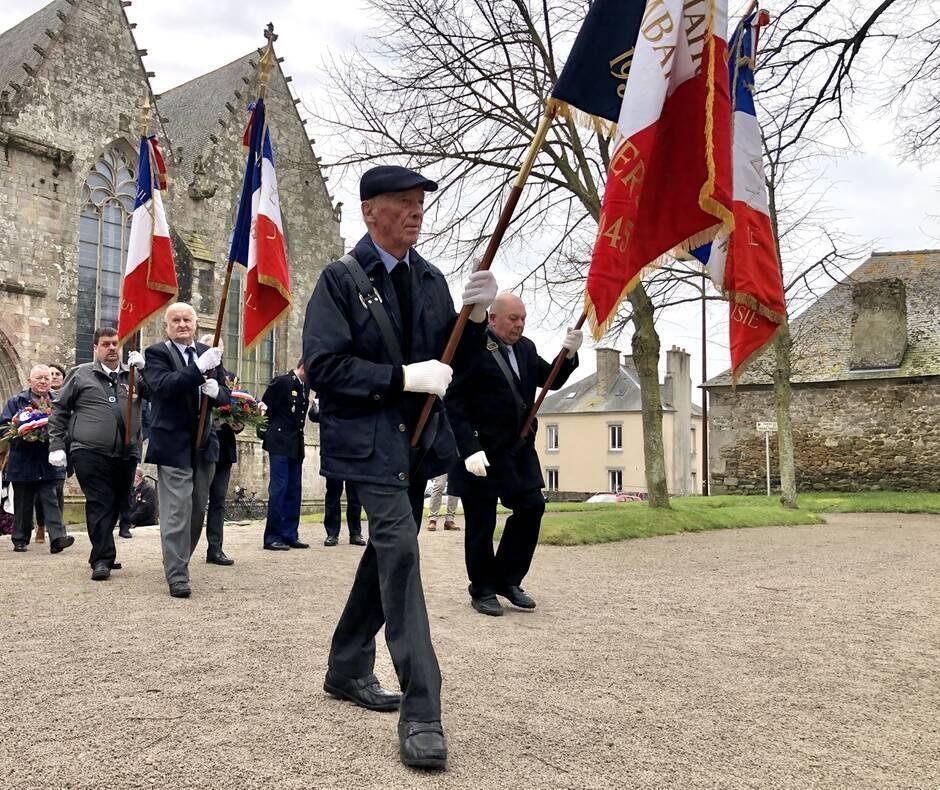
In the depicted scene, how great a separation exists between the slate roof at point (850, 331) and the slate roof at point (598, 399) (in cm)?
1900

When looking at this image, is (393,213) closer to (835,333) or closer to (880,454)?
(880,454)

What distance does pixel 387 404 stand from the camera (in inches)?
140

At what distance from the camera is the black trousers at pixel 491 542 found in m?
6.09

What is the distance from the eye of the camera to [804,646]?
5.32 metres

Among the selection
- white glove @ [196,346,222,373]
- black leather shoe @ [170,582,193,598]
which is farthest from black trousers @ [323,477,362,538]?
black leather shoe @ [170,582,193,598]

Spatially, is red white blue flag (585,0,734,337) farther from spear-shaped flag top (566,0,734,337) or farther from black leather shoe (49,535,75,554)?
black leather shoe (49,535,75,554)

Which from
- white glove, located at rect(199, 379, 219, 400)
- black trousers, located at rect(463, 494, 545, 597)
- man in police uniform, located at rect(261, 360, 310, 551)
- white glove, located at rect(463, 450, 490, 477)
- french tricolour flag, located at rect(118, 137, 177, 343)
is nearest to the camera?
white glove, located at rect(463, 450, 490, 477)

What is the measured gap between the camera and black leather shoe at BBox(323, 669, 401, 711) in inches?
147

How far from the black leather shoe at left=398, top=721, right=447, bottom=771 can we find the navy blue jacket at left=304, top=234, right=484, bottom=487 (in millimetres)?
909

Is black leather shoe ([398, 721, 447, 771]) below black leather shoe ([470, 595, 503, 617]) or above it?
below

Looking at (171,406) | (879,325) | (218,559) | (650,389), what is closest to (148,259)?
(171,406)

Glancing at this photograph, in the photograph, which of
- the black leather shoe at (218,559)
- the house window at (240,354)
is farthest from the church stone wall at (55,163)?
the black leather shoe at (218,559)

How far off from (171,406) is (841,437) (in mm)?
25883

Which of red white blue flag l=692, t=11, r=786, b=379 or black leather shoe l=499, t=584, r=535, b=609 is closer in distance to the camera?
red white blue flag l=692, t=11, r=786, b=379
